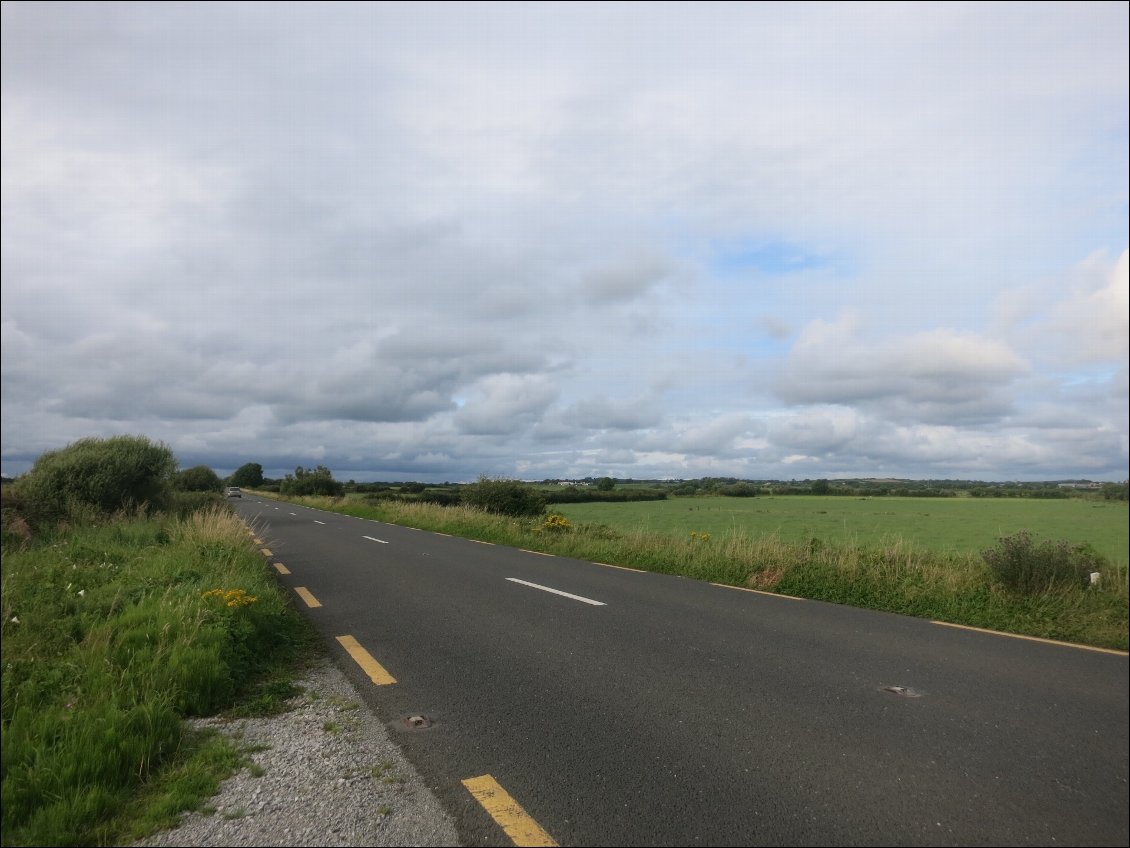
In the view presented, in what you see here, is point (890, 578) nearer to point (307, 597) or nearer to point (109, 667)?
point (307, 597)

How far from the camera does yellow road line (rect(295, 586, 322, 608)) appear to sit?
8.87 metres

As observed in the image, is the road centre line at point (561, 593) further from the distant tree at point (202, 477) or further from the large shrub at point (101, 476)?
the distant tree at point (202, 477)

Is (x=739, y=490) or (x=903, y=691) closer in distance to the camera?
(x=903, y=691)

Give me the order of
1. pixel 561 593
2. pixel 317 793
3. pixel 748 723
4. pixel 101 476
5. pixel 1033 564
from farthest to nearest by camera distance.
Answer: pixel 101 476, pixel 561 593, pixel 1033 564, pixel 748 723, pixel 317 793

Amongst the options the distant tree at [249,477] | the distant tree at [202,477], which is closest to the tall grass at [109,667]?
the distant tree at [202,477]

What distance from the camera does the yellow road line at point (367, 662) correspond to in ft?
17.9

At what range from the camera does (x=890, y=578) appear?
947 cm

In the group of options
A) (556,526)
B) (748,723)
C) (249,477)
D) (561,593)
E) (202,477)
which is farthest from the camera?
(249,477)

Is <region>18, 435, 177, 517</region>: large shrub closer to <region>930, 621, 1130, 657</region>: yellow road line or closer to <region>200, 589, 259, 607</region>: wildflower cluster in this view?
<region>200, 589, 259, 607</region>: wildflower cluster

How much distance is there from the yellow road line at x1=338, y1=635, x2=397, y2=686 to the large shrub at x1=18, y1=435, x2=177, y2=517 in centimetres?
1262

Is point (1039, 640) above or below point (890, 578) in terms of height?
below

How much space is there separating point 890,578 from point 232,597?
28.1 ft

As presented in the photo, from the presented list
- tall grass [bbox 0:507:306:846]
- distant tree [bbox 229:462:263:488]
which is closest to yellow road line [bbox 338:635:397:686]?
tall grass [bbox 0:507:306:846]

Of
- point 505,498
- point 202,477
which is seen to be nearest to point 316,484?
point 202,477
